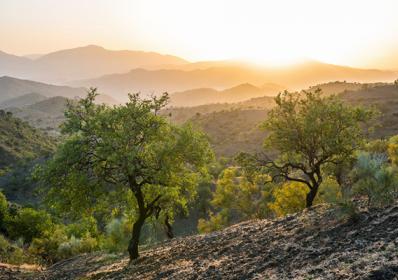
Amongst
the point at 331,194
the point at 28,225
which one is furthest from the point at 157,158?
the point at 28,225

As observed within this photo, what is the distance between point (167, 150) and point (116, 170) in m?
3.02

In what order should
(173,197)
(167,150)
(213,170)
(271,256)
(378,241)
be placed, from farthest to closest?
(213,170), (173,197), (167,150), (271,256), (378,241)

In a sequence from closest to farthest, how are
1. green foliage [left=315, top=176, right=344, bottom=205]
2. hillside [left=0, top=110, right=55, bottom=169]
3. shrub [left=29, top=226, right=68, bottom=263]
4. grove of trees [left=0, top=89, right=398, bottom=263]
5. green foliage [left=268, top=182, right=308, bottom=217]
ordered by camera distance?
green foliage [left=315, top=176, right=344, bottom=205] < grove of trees [left=0, top=89, right=398, bottom=263] < green foliage [left=268, top=182, right=308, bottom=217] < shrub [left=29, top=226, right=68, bottom=263] < hillside [left=0, top=110, right=55, bottom=169]

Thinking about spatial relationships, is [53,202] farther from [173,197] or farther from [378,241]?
[378,241]

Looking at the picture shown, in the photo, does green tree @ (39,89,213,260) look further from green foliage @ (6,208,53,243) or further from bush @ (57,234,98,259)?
green foliage @ (6,208,53,243)

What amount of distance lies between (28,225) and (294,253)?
5105cm

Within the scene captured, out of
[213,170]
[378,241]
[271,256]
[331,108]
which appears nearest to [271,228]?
[271,256]

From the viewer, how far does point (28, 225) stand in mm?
58062

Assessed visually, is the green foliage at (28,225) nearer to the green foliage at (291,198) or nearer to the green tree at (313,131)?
the green foliage at (291,198)

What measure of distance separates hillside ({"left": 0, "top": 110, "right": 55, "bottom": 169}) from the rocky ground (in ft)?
275

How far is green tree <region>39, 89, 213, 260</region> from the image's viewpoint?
21.4 metres

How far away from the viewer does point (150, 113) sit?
2281cm

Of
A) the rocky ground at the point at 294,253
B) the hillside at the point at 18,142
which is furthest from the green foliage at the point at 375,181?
the hillside at the point at 18,142

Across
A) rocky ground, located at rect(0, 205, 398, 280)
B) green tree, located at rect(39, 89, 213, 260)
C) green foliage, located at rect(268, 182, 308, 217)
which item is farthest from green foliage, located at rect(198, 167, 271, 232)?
rocky ground, located at rect(0, 205, 398, 280)
